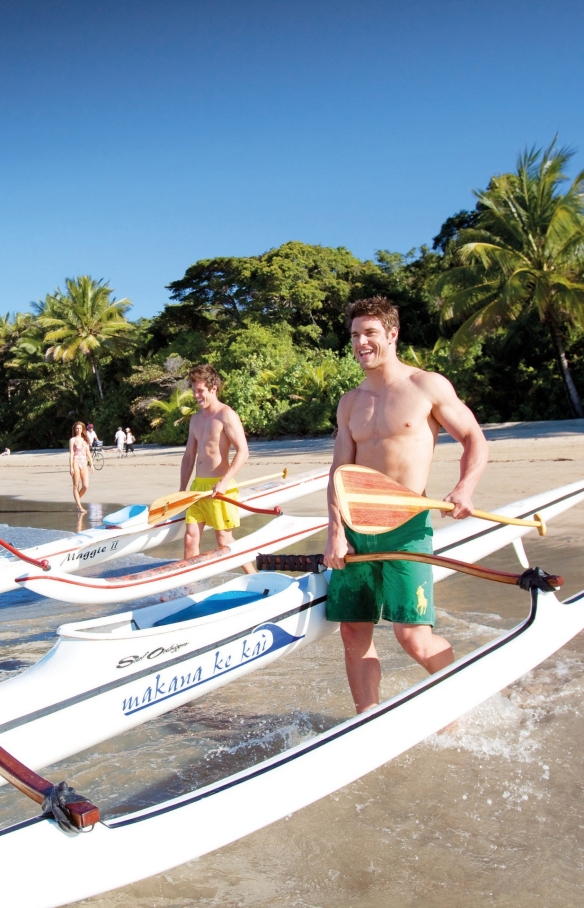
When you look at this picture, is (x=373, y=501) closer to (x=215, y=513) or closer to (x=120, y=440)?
(x=215, y=513)

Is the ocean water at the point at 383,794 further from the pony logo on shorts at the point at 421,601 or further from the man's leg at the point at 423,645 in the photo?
the pony logo on shorts at the point at 421,601

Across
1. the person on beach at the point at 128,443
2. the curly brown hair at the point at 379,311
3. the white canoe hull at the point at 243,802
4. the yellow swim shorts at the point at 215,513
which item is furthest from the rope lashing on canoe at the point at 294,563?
the person on beach at the point at 128,443

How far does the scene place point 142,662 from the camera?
3033mm

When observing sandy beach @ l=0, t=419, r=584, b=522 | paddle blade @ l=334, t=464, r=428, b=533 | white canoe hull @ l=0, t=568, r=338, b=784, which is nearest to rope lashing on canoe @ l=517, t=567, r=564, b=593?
paddle blade @ l=334, t=464, r=428, b=533

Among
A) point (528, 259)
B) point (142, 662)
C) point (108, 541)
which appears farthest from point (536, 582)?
point (528, 259)

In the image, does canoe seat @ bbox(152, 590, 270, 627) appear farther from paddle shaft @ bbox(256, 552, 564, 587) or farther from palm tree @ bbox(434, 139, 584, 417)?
palm tree @ bbox(434, 139, 584, 417)

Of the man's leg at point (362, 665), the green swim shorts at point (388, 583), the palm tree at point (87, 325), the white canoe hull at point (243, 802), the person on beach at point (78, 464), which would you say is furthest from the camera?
the palm tree at point (87, 325)

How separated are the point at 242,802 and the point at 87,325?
118ft

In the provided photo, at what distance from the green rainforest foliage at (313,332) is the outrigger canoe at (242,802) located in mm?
17301

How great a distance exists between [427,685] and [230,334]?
1036 inches

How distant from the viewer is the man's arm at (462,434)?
2.92 m

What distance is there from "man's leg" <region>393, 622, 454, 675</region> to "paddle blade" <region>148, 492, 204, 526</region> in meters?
2.87

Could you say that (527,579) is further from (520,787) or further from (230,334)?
(230,334)

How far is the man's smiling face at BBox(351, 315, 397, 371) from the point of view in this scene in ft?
9.53
